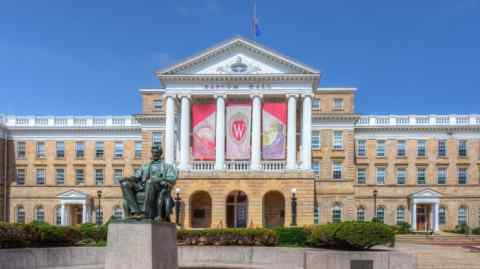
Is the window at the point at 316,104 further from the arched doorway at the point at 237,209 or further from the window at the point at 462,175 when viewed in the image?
the window at the point at 462,175

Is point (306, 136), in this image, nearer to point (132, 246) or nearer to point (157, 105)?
point (157, 105)

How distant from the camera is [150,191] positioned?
13.2 m

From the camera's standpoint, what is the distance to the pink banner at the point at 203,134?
159 ft

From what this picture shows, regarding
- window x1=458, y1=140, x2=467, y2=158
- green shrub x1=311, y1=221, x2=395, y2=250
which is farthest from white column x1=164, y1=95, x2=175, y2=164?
window x1=458, y1=140, x2=467, y2=158

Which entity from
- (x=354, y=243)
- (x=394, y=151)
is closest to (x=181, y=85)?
(x=394, y=151)

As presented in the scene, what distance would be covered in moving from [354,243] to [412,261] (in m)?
2.30

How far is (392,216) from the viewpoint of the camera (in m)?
60.6

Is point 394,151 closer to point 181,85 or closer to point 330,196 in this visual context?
point 330,196

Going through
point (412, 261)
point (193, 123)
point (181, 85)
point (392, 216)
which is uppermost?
point (181, 85)

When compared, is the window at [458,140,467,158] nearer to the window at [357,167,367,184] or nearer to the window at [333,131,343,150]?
the window at [357,167,367,184]

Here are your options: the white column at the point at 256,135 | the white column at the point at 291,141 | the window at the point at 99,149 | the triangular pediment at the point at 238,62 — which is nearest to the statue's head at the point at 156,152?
the white column at the point at 256,135

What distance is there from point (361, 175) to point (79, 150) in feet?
115

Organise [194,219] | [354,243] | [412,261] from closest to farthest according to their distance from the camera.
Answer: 1. [412,261]
2. [354,243]
3. [194,219]

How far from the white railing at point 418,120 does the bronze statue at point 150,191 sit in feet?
165
